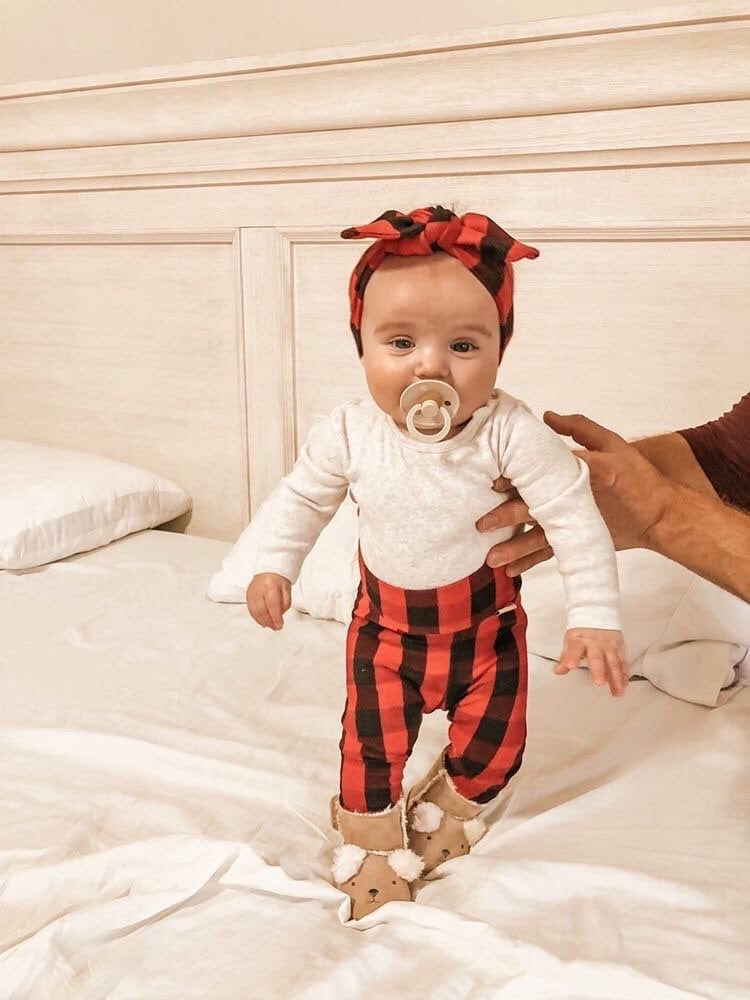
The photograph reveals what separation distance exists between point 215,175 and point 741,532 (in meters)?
1.31

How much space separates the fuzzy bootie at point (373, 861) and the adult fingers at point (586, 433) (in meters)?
0.47

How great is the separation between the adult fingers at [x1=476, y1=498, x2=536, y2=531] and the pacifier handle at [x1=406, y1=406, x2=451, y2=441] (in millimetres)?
112

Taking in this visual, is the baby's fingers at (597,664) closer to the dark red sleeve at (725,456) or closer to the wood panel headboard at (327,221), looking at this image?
the dark red sleeve at (725,456)

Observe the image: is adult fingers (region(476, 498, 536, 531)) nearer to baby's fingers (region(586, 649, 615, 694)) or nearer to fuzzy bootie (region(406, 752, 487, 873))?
baby's fingers (region(586, 649, 615, 694))

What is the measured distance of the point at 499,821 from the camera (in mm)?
960

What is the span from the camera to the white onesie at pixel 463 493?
784mm

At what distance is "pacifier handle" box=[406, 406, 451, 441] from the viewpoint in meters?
0.73

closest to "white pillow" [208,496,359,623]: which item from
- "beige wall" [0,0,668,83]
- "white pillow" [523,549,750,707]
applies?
"white pillow" [523,549,750,707]

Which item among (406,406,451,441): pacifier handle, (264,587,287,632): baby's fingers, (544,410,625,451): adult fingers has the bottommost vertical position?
(264,587,287,632): baby's fingers

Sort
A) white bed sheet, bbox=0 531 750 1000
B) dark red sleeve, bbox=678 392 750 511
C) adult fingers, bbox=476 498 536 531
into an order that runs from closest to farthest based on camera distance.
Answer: white bed sheet, bbox=0 531 750 1000
adult fingers, bbox=476 498 536 531
dark red sleeve, bbox=678 392 750 511

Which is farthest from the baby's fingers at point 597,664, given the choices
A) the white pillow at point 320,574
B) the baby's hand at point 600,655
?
the white pillow at point 320,574

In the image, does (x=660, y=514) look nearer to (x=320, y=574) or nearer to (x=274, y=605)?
(x=274, y=605)

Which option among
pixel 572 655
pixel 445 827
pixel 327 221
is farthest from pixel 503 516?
pixel 327 221

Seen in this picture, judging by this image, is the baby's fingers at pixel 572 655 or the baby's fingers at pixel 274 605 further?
the baby's fingers at pixel 274 605
